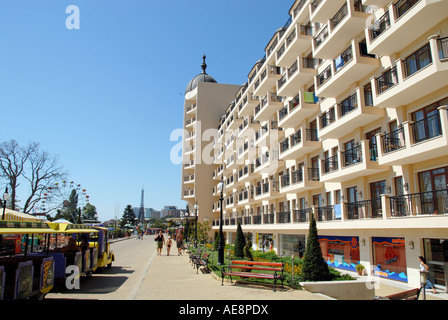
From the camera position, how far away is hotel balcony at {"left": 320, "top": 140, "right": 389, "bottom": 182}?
16000 millimetres

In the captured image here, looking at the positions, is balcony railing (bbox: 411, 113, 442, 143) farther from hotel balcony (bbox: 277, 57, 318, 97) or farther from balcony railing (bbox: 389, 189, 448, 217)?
hotel balcony (bbox: 277, 57, 318, 97)

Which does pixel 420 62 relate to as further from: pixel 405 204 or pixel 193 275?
pixel 193 275

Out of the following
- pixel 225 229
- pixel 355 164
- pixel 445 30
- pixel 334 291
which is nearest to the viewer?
pixel 334 291

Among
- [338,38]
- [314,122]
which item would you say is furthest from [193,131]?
[338,38]

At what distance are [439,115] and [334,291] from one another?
753cm

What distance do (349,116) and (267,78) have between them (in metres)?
14.8

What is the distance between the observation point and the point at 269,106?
3019 cm

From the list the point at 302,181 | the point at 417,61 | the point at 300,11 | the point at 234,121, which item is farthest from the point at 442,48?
the point at 234,121

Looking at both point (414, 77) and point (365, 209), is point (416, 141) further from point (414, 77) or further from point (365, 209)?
point (365, 209)

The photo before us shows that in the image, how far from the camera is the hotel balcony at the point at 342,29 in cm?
1745

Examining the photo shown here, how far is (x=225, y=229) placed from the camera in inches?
1774

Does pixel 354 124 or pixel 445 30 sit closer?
pixel 445 30

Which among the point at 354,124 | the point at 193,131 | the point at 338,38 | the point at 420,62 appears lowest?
the point at 354,124

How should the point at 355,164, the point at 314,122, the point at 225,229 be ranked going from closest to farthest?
1. the point at 355,164
2. the point at 314,122
3. the point at 225,229
